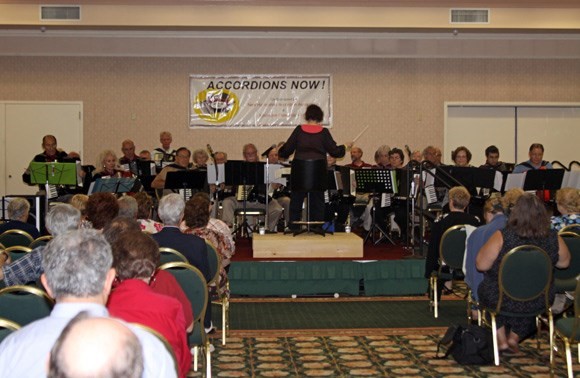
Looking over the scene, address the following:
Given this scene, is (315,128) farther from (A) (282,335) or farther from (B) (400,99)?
(B) (400,99)

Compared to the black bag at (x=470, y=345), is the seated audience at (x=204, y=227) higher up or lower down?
higher up

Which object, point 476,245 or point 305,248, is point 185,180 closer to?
point 305,248

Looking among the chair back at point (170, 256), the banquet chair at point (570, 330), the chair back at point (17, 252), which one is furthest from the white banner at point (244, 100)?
the banquet chair at point (570, 330)

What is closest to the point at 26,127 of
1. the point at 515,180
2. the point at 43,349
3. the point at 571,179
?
the point at 515,180

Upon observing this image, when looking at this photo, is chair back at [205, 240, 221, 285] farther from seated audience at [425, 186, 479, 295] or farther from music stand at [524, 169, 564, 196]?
music stand at [524, 169, 564, 196]

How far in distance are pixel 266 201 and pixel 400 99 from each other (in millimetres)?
4796

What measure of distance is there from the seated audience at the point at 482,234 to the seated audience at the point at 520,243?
0.34 m

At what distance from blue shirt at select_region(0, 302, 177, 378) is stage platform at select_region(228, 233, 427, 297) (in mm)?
6248

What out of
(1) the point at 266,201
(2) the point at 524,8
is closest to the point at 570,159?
(2) the point at 524,8

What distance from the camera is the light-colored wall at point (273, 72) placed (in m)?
14.2

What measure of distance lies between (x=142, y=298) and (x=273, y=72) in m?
11.1

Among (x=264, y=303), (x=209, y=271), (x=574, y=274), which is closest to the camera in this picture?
(x=209, y=271)

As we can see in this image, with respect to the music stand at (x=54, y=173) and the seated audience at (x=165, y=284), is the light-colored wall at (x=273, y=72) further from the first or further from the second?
the seated audience at (x=165, y=284)

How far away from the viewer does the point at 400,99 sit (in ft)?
47.4
